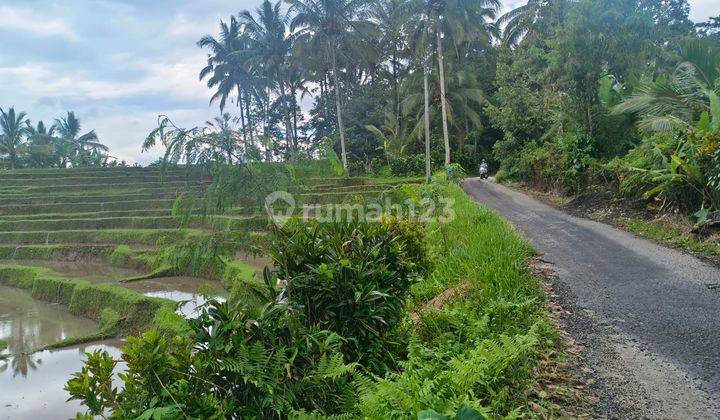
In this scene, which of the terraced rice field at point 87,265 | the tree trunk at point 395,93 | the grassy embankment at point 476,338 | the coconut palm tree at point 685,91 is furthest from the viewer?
the tree trunk at point 395,93

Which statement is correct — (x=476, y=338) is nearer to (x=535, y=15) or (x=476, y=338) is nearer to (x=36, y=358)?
(x=36, y=358)

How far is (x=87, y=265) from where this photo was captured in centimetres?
1716

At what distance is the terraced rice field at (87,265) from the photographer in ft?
23.7

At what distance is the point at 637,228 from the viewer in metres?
7.87

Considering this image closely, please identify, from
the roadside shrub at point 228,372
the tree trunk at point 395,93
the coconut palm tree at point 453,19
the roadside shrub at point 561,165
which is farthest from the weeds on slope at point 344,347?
the tree trunk at point 395,93

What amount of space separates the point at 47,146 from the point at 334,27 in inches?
1071

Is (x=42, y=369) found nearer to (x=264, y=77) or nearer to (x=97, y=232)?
(x=97, y=232)

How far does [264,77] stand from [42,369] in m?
27.4

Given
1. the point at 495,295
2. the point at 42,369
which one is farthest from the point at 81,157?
the point at 495,295

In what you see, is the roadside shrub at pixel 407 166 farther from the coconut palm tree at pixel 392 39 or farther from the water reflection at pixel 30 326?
the water reflection at pixel 30 326

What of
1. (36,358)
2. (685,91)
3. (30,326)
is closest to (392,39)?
(685,91)

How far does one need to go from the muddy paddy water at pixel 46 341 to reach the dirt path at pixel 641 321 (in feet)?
7.91

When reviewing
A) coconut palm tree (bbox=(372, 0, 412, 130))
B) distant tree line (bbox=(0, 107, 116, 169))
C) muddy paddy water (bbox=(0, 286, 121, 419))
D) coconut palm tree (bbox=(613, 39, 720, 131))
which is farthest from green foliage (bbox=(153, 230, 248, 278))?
distant tree line (bbox=(0, 107, 116, 169))

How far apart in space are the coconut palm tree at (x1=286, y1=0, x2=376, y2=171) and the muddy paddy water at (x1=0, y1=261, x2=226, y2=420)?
1316 cm
